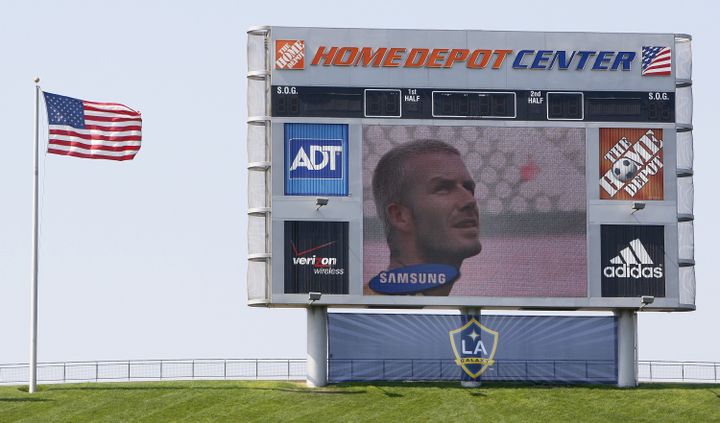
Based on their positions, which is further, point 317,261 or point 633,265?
point 633,265

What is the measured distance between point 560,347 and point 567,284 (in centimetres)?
225

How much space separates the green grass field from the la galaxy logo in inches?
34.5

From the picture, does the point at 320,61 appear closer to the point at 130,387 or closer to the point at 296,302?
the point at 296,302

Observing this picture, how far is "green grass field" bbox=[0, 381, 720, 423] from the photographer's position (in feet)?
204

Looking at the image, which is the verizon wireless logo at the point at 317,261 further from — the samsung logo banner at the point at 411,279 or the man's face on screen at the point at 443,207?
the man's face on screen at the point at 443,207

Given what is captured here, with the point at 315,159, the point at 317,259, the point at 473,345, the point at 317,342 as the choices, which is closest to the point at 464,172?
the point at 315,159

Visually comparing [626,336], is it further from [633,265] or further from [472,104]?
[472,104]

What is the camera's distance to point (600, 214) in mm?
63375

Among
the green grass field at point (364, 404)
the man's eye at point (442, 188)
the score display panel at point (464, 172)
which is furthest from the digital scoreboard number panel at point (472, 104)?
the green grass field at point (364, 404)

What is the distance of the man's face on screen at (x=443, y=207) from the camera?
62.8 m

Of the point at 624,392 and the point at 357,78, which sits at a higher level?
the point at 357,78

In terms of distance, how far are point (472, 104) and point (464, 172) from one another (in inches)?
88.8

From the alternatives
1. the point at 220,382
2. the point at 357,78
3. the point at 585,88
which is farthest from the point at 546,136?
the point at 220,382

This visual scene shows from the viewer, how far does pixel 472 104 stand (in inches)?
2500
